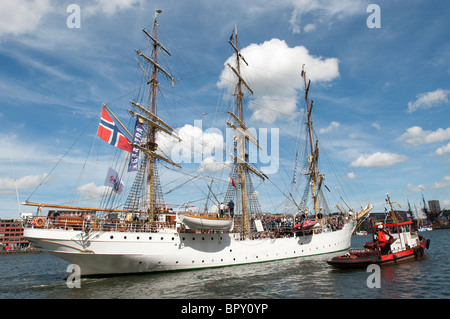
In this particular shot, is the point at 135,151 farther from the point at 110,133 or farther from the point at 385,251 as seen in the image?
the point at 385,251

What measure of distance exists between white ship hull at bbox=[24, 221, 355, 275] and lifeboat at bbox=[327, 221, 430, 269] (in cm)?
856

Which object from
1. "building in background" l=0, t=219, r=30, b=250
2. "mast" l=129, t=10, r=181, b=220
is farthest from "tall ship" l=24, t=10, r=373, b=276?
"building in background" l=0, t=219, r=30, b=250

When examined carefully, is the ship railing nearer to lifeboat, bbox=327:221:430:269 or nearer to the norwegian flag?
the norwegian flag

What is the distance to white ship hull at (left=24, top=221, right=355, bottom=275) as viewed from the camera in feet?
62.8

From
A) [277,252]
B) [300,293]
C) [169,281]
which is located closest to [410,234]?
[277,252]

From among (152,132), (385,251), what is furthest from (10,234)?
(385,251)

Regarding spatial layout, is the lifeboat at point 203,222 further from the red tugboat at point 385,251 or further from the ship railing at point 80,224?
the red tugboat at point 385,251

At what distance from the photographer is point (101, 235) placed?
64.9ft

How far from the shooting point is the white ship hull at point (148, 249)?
19156 mm

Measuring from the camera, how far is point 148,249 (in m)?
21.2

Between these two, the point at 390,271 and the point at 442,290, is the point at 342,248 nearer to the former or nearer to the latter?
the point at 390,271

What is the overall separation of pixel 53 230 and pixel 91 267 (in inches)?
162

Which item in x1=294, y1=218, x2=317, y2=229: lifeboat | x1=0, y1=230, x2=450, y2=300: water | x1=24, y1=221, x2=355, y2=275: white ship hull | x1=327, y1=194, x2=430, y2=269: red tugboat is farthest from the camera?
x1=294, y1=218, x2=317, y2=229: lifeboat

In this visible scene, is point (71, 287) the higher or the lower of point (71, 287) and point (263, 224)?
the lower
